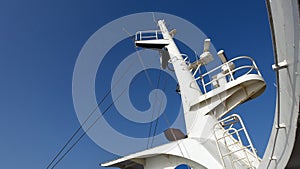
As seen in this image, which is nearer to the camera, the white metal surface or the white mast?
Result: the white metal surface

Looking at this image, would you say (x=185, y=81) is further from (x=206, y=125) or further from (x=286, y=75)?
(x=286, y=75)

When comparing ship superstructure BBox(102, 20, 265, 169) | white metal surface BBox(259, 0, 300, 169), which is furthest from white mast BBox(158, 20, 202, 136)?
white metal surface BBox(259, 0, 300, 169)

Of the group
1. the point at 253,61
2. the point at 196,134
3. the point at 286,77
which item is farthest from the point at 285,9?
the point at 196,134

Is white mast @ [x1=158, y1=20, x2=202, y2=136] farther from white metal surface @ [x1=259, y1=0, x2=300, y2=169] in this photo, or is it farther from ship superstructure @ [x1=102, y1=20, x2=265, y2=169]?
white metal surface @ [x1=259, y1=0, x2=300, y2=169]

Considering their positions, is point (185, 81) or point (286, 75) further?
point (185, 81)

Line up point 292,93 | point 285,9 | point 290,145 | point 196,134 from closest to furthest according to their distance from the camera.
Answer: point 285,9
point 292,93
point 290,145
point 196,134

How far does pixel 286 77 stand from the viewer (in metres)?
1.94

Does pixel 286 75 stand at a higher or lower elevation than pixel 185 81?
lower

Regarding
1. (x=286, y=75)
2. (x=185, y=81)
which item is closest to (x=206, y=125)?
(x=185, y=81)

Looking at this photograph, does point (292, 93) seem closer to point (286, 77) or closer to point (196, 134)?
point (286, 77)

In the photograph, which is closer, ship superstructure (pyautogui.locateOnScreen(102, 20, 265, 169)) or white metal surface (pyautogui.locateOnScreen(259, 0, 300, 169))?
white metal surface (pyautogui.locateOnScreen(259, 0, 300, 169))

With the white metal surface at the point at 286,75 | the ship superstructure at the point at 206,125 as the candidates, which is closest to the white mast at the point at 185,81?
the ship superstructure at the point at 206,125

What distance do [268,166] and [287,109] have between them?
3.77 ft

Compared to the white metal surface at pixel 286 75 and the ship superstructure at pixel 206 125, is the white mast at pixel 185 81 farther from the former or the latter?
the white metal surface at pixel 286 75
